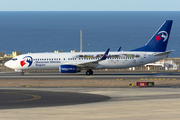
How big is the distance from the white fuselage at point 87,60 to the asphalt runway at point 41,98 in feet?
68.9

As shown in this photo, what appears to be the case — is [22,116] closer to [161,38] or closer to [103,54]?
[103,54]

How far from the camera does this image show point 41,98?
31.4 meters

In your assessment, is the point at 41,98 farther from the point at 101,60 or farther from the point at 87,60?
the point at 87,60

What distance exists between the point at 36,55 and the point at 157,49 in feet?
69.1

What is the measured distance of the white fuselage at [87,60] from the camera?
55.8 m

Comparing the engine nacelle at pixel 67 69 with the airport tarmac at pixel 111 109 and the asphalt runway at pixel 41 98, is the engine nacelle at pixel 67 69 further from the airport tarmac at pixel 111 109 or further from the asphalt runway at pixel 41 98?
the airport tarmac at pixel 111 109

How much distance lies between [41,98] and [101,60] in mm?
25098

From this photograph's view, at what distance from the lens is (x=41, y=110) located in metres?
25.4

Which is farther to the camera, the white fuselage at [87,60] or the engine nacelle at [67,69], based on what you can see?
the white fuselage at [87,60]

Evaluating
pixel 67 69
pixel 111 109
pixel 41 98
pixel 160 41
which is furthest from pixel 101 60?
pixel 111 109

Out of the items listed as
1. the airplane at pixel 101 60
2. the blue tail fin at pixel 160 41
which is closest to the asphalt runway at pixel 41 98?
the airplane at pixel 101 60

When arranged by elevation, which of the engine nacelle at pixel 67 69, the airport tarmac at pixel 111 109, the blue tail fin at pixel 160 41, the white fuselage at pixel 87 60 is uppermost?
the blue tail fin at pixel 160 41

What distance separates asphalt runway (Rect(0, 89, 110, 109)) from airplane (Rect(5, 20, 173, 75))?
20800 mm

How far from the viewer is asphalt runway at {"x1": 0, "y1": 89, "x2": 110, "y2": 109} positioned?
92.2ft
